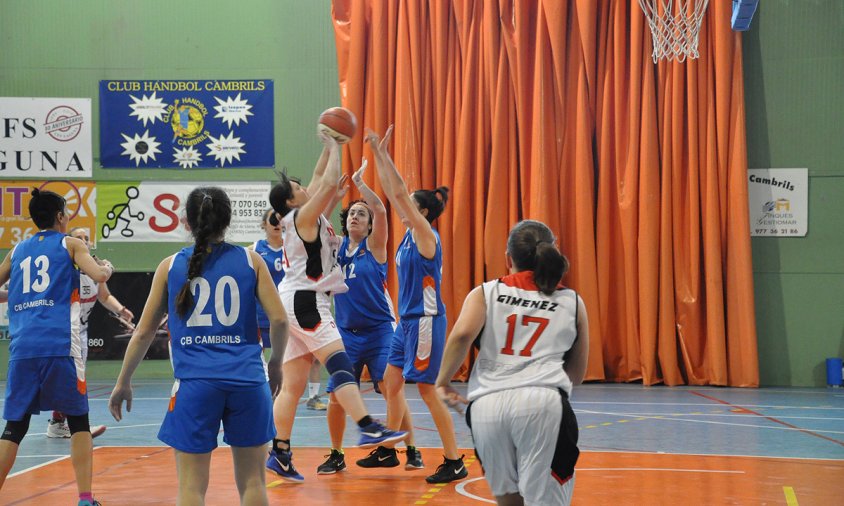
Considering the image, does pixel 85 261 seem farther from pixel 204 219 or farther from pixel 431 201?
pixel 431 201

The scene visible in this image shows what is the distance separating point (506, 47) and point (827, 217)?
4881 mm

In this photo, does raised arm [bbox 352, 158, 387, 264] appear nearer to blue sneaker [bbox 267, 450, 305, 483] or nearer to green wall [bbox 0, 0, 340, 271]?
blue sneaker [bbox 267, 450, 305, 483]

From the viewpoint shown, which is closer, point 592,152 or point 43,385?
point 43,385

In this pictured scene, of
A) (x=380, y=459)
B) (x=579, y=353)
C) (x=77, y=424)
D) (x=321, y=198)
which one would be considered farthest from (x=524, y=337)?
(x=380, y=459)

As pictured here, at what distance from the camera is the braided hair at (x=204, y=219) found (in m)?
3.44

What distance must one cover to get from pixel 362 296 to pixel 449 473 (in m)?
1.32

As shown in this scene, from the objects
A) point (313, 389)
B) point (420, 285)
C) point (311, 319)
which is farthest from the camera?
point (313, 389)

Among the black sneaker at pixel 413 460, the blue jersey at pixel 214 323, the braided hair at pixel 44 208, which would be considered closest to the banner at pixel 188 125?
the black sneaker at pixel 413 460

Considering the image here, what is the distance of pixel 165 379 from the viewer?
40.9ft

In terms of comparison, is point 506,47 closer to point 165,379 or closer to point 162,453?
point 165,379

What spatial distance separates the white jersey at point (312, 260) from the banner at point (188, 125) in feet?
24.7

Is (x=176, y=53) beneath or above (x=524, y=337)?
above

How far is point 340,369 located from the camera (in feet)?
17.1

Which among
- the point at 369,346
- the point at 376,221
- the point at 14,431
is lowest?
the point at 14,431
